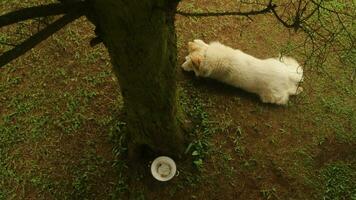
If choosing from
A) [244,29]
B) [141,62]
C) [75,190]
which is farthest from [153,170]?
[244,29]

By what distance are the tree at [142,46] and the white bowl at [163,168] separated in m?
0.08

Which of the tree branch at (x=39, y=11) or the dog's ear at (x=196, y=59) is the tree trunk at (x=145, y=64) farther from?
the dog's ear at (x=196, y=59)

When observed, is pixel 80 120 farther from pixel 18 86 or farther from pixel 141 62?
pixel 141 62

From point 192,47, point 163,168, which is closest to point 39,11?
point 163,168

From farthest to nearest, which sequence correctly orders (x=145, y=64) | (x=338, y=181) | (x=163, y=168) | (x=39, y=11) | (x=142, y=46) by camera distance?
1. (x=338, y=181)
2. (x=163, y=168)
3. (x=145, y=64)
4. (x=142, y=46)
5. (x=39, y=11)

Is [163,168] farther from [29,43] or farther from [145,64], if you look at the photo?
[29,43]

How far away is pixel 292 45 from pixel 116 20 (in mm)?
2731

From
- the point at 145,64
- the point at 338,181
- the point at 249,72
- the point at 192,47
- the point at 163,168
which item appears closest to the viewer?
the point at 145,64

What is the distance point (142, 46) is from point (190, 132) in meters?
1.40

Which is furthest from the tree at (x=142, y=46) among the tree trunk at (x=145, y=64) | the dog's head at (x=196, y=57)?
the dog's head at (x=196, y=57)

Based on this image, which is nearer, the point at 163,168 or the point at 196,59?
the point at 163,168

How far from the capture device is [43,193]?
365 centimetres

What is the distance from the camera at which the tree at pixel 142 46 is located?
7.59ft

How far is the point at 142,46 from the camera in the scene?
257 centimetres
